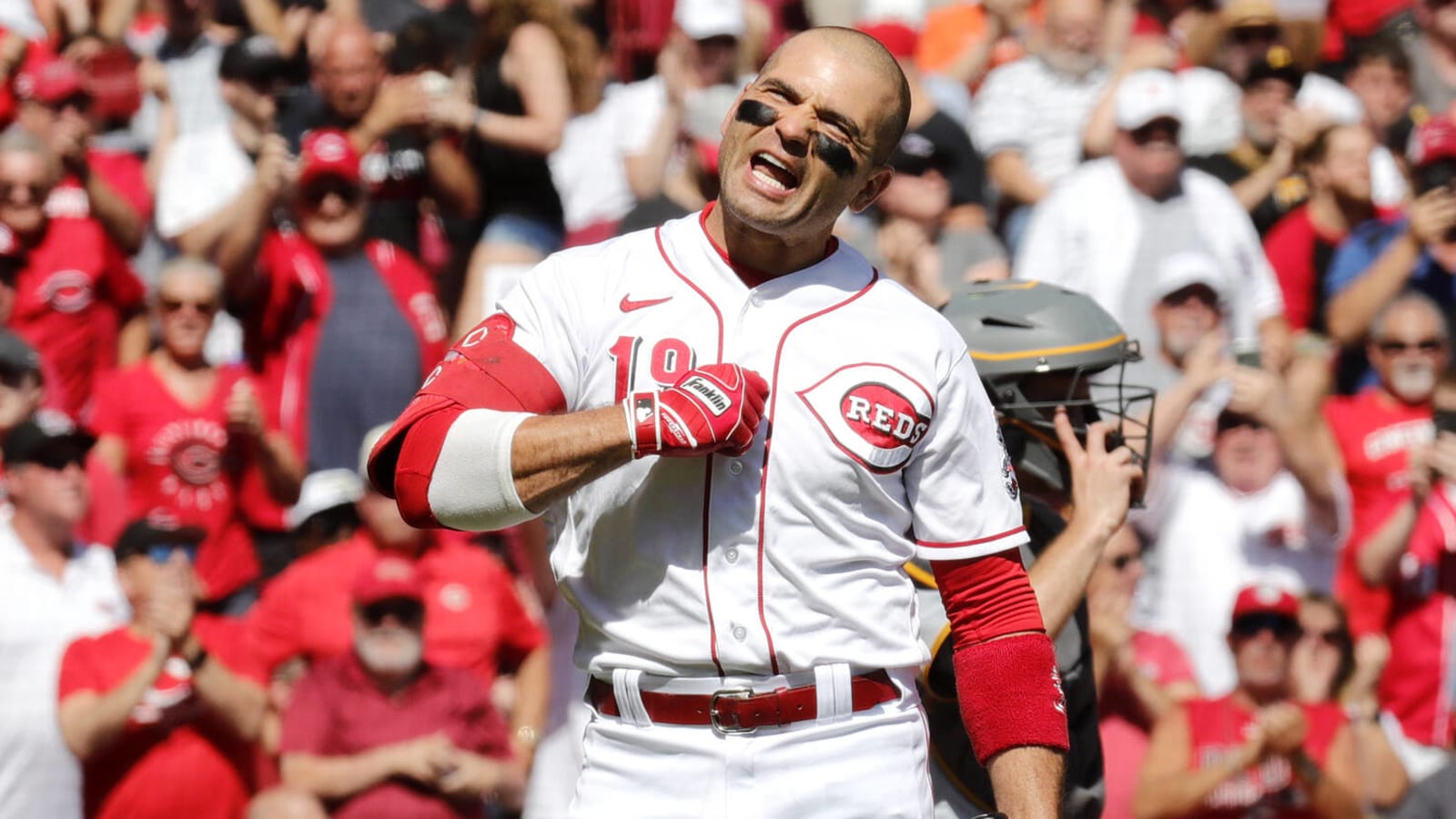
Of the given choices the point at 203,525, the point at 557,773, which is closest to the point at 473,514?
the point at 557,773

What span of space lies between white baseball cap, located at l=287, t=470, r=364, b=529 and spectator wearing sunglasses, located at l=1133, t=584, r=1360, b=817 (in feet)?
9.26

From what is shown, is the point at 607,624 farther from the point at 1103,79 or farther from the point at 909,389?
the point at 1103,79

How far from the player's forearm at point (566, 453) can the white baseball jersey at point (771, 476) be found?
0.78 ft

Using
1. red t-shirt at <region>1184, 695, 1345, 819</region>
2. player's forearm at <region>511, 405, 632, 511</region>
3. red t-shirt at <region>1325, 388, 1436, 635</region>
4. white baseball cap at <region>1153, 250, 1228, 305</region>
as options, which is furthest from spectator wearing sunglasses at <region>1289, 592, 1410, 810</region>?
player's forearm at <region>511, 405, 632, 511</region>

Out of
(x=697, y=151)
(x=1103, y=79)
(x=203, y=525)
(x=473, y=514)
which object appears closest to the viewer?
(x=473, y=514)

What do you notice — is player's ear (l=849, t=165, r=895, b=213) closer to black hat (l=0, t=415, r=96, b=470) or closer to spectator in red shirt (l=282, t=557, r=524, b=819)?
spectator in red shirt (l=282, t=557, r=524, b=819)

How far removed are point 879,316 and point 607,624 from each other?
702 mm

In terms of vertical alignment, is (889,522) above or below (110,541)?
above

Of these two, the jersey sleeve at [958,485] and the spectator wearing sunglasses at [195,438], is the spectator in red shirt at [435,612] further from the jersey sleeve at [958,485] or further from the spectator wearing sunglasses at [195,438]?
the jersey sleeve at [958,485]

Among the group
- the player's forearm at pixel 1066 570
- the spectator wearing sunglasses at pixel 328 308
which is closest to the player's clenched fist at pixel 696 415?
the player's forearm at pixel 1066 570

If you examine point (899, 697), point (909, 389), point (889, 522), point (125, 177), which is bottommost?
point (125, 177)

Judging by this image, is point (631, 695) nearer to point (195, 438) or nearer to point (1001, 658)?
point (1001, 658)

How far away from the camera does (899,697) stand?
3416mm

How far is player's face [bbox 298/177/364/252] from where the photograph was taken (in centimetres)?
754
